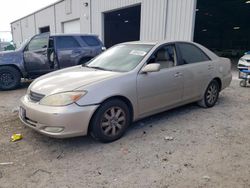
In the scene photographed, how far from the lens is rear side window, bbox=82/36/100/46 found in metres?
8.28

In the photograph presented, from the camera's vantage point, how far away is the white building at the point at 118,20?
29.1ft

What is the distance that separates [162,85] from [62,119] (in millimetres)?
1861

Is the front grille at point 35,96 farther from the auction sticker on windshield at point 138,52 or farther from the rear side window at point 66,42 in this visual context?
the rear side window at point 66,42

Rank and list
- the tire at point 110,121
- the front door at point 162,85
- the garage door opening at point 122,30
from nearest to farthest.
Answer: the tire at point 110,121 < the front door at point 162,85 < the garage door opening at point 122,30

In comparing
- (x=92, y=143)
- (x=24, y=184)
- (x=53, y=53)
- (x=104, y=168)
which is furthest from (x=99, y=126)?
(x=53, y=53)

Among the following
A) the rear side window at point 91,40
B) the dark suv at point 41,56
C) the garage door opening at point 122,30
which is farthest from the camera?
the garage door opening at point 122,30

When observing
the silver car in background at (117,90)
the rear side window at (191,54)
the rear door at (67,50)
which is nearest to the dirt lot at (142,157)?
the silver car in background at (117,90)

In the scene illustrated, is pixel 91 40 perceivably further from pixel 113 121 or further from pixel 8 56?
pixel 113 121

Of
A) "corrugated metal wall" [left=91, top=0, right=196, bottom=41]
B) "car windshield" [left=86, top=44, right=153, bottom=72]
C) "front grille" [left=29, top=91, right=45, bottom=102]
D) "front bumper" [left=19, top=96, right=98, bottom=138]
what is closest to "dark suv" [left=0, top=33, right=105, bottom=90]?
"corrugated metal wall" [left=91, top=0, right=196, bottom=41]

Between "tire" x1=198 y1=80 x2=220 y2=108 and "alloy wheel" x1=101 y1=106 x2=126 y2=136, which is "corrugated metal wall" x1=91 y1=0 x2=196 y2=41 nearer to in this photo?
"tire" x1=198 y1=80 x2=220 y2=108

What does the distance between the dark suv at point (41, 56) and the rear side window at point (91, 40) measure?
7 cm

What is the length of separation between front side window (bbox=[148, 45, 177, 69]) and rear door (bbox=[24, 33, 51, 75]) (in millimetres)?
4783

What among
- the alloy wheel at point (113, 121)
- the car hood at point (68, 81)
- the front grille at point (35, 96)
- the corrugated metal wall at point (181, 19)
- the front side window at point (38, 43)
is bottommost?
the alloy wheel at point (113, 121)

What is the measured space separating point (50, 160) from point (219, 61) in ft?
13.9
